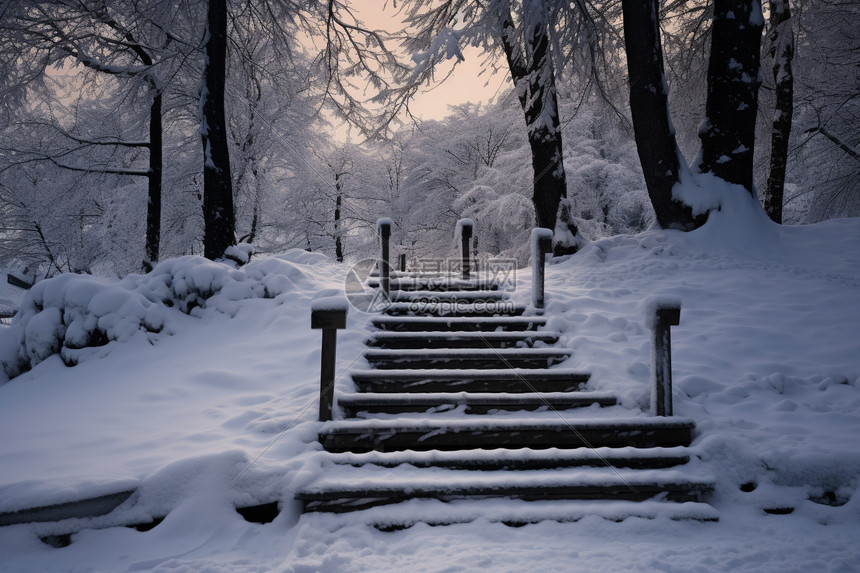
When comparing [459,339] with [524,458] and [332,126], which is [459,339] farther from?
[332,126]

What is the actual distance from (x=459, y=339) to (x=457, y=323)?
1.15ft

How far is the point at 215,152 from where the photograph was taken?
25.2 ft

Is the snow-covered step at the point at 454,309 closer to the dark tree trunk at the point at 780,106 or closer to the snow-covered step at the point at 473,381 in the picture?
the snow-covered step at the point at 473,381

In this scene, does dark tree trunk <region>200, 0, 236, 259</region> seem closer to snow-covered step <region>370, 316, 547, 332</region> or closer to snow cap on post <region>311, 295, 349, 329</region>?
snow-covered step <region>370, 316, 547, 332</region>

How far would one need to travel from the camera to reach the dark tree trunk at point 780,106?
888cm

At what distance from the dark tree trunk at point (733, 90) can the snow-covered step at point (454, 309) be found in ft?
13.7

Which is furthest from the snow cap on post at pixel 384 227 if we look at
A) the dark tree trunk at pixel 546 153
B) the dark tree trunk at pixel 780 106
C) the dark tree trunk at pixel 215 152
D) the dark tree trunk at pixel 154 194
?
the dark tree trunk at pixel 780 106

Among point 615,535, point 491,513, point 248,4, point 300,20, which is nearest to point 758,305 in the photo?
point 615,535

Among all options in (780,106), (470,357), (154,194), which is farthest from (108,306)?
(780,106)

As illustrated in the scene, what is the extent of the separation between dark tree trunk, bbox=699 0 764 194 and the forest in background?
155 centimetres

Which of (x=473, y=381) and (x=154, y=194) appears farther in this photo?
(x=154, y=194)

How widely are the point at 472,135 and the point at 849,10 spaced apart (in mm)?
12416

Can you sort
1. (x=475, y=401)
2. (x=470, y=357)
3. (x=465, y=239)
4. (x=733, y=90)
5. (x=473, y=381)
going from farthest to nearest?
(x=465, y=239) < (x=733, y=90) < (x=470, y=357) < (x=473, y=381) < (x=475, y=401)

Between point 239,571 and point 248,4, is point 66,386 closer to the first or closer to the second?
point 239,571
